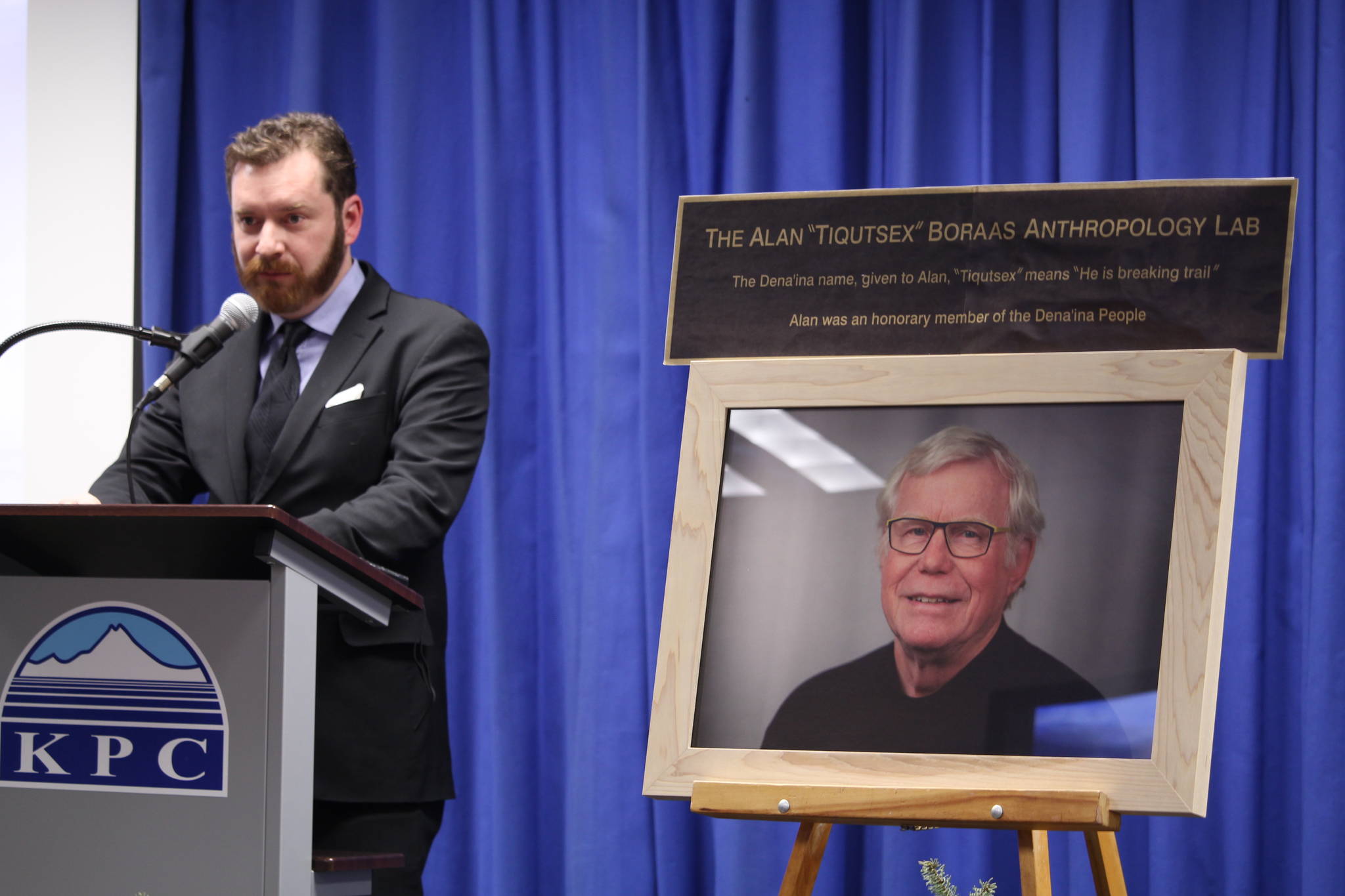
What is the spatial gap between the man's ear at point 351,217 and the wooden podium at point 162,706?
87cm

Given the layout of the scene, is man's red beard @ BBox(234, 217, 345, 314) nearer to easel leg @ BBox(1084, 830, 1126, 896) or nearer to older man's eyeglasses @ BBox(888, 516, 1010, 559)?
older man's eyeglasses @ BBox(888, 516, 1010, 559)

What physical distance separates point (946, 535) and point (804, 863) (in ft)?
1.51

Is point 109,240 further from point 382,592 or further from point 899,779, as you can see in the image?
point 899,779

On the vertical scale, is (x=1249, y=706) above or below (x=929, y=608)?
below

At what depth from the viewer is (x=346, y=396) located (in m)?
2.02

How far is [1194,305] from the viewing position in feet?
5.58

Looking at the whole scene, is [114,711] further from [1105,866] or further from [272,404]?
[1105,866]

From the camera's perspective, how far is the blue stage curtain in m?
2.50

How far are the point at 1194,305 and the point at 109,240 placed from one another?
2473 millimetres

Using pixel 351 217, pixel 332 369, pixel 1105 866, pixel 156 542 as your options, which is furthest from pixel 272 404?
pixel 1105 866

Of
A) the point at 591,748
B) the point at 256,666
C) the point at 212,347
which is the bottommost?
the point at 591,748

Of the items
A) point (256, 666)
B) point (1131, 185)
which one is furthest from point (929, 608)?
point (256, 666)

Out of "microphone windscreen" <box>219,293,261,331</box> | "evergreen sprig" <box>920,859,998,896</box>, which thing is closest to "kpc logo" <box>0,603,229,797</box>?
"microphone windscreen" <box>219,293,261,331</box>

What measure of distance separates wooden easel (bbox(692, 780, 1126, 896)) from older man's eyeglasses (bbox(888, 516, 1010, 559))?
12.2 inches
